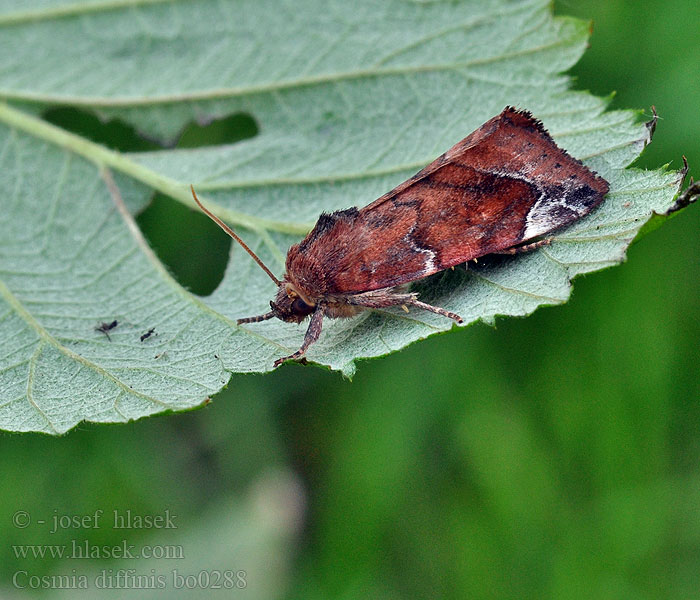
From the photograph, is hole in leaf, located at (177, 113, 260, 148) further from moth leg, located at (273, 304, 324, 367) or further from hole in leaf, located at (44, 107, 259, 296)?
moth leg, located at (273, 304, 324, 367)

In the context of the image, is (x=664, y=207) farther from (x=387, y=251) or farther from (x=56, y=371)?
(x=56, y=371)

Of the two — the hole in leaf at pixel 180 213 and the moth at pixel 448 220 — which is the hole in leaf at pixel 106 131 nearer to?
the hole in leaf at pixel 180 213

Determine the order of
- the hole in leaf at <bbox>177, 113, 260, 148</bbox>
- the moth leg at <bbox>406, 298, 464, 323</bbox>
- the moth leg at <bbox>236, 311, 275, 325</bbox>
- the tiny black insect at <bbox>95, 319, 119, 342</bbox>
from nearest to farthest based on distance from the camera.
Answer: the moth leg at <bbox>406, 298, 464, 323</bbox>
the moth leg at <bbox>236, 311, 275, 325</bbox>
the tiny black insect at <bbox>95, 319, 119, 342</bbox>
the hole in leaf at <bbox>177, 113, 260, 148</bbox>

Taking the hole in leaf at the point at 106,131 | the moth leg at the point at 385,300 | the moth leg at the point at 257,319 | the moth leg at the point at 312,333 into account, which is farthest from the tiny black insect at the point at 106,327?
the hole in leaf at the point at 106,131

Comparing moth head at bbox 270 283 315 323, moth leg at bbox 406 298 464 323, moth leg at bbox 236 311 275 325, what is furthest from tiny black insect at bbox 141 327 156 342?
moth leg at bbox 406 298 464 323

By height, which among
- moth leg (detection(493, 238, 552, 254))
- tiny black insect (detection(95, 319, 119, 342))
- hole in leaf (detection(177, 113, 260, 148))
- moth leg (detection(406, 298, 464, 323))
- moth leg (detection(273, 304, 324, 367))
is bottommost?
tiny black insect (detection(95, 319, 119, 342))

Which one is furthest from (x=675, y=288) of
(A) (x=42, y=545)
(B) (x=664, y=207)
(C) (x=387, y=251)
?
(A) (x=42, y=545)

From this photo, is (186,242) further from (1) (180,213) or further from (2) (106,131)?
(2) (106,131)
